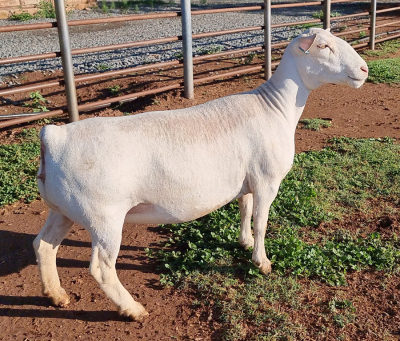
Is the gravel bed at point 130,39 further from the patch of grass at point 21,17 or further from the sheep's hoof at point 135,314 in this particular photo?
the sheep's hoof at point 135,314

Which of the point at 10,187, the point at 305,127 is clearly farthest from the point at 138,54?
the point at 10,187

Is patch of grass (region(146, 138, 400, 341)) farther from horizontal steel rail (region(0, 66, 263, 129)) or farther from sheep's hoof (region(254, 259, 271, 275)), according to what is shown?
horizontal steel rail (region(0, 66, 263, 129))

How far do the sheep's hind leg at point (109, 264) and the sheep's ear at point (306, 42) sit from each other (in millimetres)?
1564

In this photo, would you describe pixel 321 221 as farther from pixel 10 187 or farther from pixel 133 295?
pixel 10 187

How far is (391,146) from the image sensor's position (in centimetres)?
541

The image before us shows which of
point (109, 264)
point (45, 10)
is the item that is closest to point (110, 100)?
point (109, 264)

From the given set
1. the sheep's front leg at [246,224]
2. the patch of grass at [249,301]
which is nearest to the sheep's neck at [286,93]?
the sheep's front leg at [246,224]

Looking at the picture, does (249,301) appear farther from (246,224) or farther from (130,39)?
(130,39)

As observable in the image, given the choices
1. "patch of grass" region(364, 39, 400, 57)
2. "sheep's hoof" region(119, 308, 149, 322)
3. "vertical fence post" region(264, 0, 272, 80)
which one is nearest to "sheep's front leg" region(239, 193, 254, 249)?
"sheep's hoof" region(119, 308, 149, 322)

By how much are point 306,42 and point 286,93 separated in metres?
0.35

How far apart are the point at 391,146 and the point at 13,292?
415 cm

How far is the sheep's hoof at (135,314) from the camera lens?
2.89m

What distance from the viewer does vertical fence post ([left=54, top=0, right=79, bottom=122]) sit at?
5465 mm

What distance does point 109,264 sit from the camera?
9.05ft
